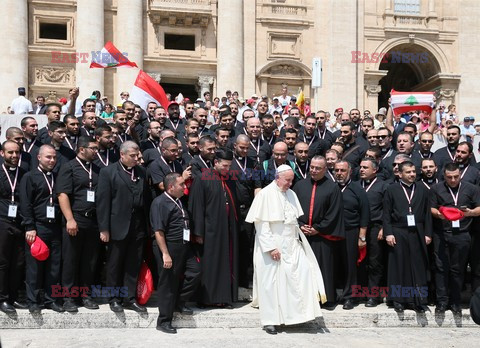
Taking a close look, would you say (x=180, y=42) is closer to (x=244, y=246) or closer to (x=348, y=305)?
(x=244, y=246)

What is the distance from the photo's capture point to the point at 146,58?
26828 millimetres

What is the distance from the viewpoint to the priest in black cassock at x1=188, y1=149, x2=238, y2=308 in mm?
8242

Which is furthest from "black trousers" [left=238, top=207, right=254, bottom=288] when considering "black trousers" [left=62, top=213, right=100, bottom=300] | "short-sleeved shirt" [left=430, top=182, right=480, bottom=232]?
"short-sleeved shirt" [left=430, top=182, right=480, bottom=232]

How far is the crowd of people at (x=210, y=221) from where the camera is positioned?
7.77 m

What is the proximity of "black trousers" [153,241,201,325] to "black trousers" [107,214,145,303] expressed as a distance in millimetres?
287

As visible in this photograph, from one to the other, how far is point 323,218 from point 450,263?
6.50 feet

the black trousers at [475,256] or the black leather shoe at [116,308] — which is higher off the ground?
the black trousers at [475,256]

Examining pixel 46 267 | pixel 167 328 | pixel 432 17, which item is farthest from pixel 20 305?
pixel 432 17

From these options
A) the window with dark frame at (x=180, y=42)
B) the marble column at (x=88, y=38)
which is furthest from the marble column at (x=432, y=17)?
the marble column at (x=88, y=38)

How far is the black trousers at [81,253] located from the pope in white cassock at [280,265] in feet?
7.10

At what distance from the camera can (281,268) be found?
25.6 ft

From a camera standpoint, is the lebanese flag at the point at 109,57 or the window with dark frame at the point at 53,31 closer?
the lebanese flag at the point at 109,57

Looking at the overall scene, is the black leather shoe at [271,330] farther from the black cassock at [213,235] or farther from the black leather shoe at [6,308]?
the black leather shoe at [6,308]

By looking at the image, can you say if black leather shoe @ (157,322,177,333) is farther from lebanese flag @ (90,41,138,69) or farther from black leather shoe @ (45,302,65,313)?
lebanese flag @ (90,41,138,69)
